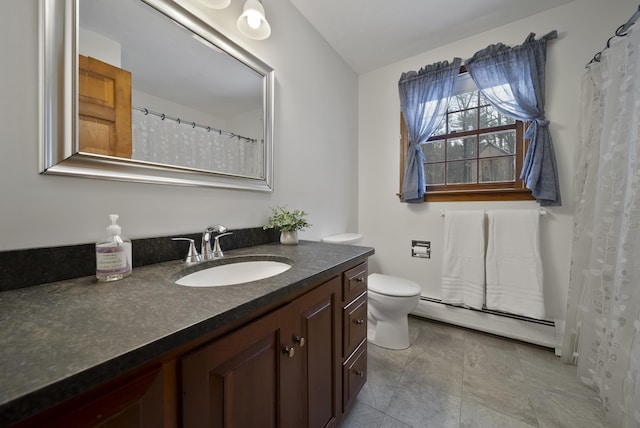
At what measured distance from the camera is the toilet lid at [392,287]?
1644 mm

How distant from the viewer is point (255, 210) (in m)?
1.34

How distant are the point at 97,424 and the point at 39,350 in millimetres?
145

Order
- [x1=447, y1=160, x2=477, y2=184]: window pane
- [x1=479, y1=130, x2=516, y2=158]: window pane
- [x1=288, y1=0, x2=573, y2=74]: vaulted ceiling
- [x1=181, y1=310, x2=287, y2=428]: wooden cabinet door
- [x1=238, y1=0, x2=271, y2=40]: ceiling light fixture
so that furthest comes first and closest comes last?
[x1=447, y1=160, x2=477, y2=184]: window pane → [x1=479, y1=130, x2=516, y2=158]: window pane → [x1=288, y1=0, x2=573, y2=74]: vaulted ceiling → [x1=238, y1=0, x2=271, y2=40]: ceiling light fixture → [x1=181, y1=310, x2=287, y2=428]: wooden cabinet door

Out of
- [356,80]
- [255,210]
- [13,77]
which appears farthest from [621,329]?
[356,80]

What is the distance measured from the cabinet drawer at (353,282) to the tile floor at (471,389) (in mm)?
655

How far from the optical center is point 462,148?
2074 millimetres

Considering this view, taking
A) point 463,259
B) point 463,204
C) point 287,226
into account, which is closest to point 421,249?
point 463,259

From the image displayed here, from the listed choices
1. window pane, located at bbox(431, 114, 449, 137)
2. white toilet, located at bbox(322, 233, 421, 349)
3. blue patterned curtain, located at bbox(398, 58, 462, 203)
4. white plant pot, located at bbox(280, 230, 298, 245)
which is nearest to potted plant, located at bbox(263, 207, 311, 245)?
white plant pot, located at bbox(280, 230, 298, 245)

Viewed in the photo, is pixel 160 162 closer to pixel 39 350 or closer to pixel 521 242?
pixel 39 350

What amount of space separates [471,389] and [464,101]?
2.20 metres

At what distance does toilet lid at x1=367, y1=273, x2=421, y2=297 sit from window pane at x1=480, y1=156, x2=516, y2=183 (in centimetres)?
111

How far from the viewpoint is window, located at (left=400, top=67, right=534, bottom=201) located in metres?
1.87

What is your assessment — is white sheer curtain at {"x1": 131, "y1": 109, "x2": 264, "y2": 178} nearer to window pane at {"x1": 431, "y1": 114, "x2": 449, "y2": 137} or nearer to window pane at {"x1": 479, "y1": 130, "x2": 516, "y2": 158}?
window pane at {"x1": 431, "y1": 114, "x2": 449, "y2": 137}

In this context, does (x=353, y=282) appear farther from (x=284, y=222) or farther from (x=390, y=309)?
(x=390, y=309)
